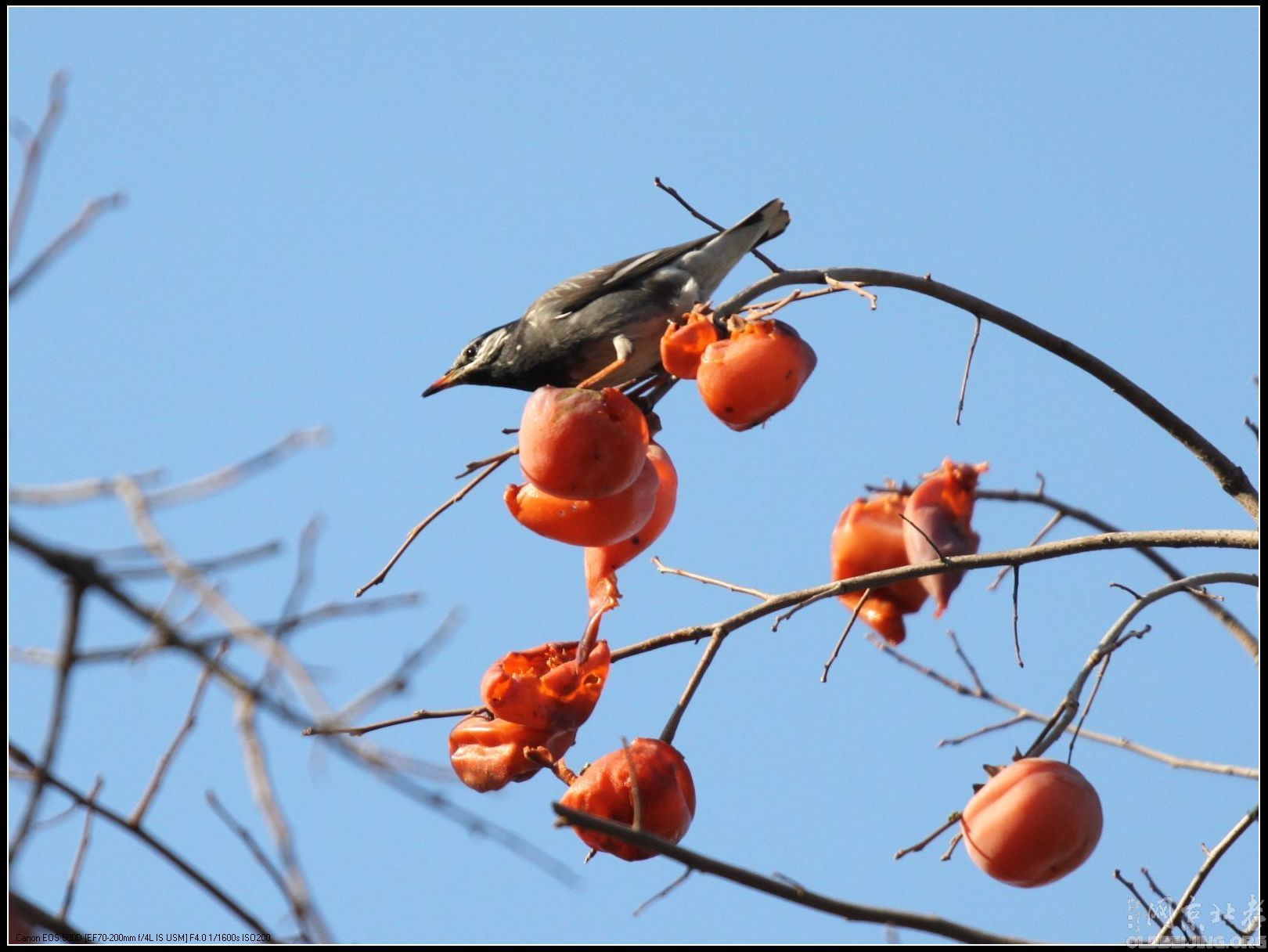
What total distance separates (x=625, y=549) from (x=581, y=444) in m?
0.48

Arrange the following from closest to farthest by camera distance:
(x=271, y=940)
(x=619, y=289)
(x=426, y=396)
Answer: (x=271, y=940), (x=619, y=289), (x=426, y=396)

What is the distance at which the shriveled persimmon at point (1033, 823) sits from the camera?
283 centimetres

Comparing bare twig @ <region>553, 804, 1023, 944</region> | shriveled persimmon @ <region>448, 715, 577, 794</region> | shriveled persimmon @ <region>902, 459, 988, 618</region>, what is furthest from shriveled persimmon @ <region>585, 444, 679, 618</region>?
bare twig @ <region>553, 804, 1023, 944</region>

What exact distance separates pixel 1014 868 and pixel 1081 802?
201 mm

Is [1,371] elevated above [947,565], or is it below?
below

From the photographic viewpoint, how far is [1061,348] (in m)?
3.42

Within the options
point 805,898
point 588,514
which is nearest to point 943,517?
point 588,514

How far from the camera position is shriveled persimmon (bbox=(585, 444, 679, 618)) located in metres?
3.46

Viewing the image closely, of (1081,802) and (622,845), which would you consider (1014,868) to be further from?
(622,845)

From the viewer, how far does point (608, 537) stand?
330cm

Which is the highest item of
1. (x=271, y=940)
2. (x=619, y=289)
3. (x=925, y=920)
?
(x=619, y=289)

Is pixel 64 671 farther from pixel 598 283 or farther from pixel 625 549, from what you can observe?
pixel 598 283

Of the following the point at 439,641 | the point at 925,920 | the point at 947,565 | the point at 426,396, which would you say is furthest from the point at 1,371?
the point at 426,396

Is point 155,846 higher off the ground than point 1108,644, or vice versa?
point 1108,644
